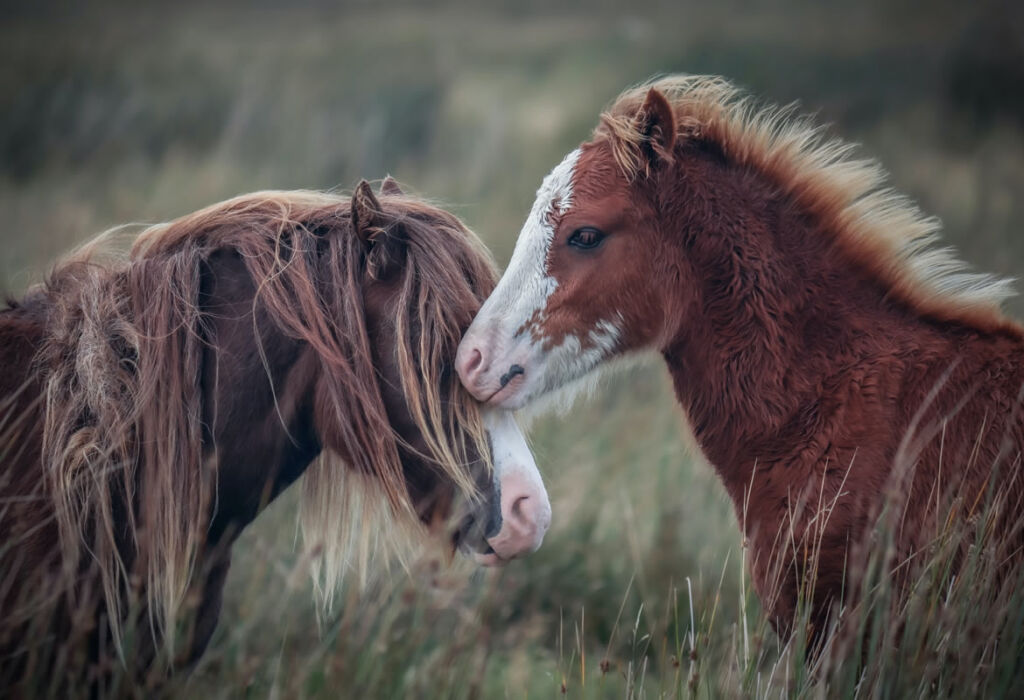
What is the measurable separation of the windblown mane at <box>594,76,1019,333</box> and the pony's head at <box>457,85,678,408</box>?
2.0 inches

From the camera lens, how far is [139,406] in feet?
6.47

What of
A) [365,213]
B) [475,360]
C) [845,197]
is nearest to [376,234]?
[365,213]

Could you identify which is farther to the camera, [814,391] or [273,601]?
[273,601]

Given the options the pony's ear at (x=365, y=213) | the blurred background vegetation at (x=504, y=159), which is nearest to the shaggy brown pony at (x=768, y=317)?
the pony's ear at (x=365, y=213)

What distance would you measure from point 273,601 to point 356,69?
34.5 ft

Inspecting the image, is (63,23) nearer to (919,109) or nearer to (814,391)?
(919,109)

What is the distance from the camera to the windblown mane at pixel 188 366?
1946 millimetres

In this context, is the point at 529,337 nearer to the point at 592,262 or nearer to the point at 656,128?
the point at 592,262

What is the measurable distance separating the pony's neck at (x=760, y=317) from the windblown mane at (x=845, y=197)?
0.16ft

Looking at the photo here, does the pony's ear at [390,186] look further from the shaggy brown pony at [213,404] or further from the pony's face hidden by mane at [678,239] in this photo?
the pony's face hidden by mane at [678,239]

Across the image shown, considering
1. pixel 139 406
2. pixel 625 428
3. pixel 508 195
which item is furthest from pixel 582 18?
pixel 139 406

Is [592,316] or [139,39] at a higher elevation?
[139,39]

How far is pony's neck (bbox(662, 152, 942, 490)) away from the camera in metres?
2.39

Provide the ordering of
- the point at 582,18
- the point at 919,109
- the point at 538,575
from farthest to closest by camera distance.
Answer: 1. the point at 582,18
2. the point at 919,109
3. the point at 538,575
